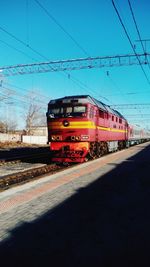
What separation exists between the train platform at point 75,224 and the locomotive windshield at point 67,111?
7.29 m

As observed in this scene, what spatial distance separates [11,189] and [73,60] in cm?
1671

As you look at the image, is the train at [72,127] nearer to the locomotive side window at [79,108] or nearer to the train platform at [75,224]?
the locomotive side window at [79,108]

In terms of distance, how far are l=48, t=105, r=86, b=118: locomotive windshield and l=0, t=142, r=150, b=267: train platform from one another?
7293mm

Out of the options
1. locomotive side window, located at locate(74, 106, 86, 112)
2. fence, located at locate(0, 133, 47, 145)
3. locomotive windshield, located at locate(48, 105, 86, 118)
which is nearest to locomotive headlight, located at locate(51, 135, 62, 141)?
locomotive windshield, located at locate(48, 105, 86, 118)

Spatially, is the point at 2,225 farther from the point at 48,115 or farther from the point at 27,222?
the point at 48,115

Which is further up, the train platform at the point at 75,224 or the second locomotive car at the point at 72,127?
the second locomotive car at the point at 72,127

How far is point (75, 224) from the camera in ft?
20.7

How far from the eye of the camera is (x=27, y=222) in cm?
633

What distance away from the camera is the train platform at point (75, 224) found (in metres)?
4.80

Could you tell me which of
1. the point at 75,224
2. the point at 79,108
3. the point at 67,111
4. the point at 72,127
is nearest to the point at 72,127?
the point at 72,127

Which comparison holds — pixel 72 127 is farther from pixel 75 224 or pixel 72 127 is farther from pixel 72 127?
pixel 75 224

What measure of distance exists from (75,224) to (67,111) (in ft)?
38.5

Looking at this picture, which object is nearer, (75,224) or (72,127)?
(75,224)

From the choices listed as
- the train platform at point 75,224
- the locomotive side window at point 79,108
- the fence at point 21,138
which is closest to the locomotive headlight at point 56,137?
the locomotive side window at point 79,108
